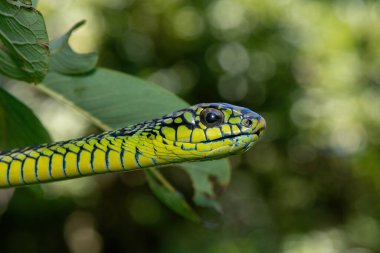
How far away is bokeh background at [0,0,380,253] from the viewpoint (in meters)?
6.04

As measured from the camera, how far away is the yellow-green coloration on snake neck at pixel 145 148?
1.37 metres

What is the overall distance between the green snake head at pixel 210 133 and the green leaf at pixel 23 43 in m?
0.33

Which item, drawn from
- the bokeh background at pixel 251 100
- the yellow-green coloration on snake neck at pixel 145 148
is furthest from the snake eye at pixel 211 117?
the bokeh background at pixel 251 100

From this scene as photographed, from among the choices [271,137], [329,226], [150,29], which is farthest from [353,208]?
[150,29]

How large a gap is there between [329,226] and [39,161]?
216 inches

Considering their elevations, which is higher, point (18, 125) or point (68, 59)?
point (68, 59)

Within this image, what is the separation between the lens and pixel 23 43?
1.18 meters

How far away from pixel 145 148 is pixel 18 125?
368 millimetres

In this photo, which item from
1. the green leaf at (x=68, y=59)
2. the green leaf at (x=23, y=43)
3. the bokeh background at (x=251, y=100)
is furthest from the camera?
the bokeh background at (x=251, y=100)

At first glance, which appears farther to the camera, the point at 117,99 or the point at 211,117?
the point at 117,99

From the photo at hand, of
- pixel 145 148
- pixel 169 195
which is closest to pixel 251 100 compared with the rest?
pixel 169 195

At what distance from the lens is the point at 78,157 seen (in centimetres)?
138

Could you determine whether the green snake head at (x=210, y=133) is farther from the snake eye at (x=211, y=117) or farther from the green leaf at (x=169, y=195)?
the green leaf at (x=169, y=195)

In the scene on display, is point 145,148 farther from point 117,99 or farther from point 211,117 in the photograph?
point 117,99
